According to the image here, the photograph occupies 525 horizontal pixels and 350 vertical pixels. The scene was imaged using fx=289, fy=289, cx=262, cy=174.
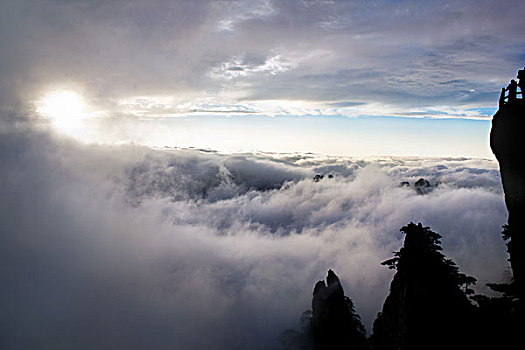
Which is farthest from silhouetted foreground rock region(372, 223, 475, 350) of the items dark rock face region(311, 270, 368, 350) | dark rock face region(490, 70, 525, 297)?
dark rock face region(311, 270, 368, 350)

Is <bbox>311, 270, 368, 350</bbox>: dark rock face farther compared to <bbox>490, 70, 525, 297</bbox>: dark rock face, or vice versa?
<bbox>311, 270, 368, 350</bbox>: dark rock face

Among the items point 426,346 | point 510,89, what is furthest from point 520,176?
point 426,346

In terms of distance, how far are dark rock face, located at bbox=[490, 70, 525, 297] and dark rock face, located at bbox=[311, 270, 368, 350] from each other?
33937mm

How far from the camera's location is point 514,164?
19.7m

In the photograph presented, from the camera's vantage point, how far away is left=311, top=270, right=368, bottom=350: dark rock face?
2047 inches

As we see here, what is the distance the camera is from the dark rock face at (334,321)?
5200 cm

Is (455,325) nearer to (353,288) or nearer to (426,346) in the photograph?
(426,346)

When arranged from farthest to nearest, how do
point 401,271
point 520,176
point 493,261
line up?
point 493,261 → point 401,271 → point 520,176

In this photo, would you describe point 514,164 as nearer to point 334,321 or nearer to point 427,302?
point 427,302

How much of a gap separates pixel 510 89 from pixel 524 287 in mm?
13406

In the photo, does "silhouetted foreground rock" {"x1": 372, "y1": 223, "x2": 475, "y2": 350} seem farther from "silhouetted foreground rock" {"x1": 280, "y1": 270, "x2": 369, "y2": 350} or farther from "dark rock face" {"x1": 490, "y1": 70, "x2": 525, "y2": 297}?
"silhouetted foreground rock" {"x1": 280, "y1": 270, "x2": 369, "y2": 350}

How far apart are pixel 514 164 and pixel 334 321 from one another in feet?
155

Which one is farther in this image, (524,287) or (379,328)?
(379,328)

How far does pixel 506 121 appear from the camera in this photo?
20.0 metres
